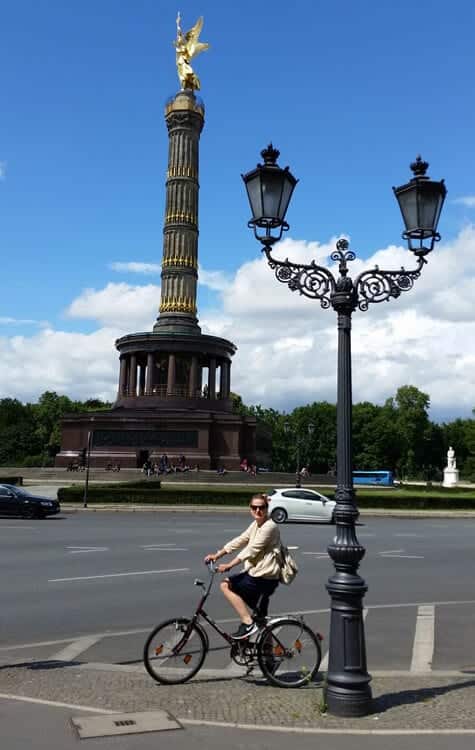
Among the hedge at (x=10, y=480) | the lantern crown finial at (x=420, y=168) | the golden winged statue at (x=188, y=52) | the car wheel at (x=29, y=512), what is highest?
the golden winged statue at (x=188, y=52)

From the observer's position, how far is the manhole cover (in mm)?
5750

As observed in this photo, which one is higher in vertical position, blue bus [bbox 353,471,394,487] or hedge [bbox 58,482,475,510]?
blue bus [bbox 353,471,394,487]

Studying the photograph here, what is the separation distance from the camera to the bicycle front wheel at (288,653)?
7094mm

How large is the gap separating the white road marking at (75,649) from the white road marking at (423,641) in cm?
368

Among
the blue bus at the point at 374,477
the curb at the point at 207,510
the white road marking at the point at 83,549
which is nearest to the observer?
the white road marking at the point at 83,549

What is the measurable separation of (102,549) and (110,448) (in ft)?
135

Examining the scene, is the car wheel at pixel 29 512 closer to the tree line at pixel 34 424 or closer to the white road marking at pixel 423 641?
the white road marking at pixel 423 641

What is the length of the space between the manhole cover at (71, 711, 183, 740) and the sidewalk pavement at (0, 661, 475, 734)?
0.52 feet

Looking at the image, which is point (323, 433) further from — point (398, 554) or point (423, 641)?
point (423, 641)

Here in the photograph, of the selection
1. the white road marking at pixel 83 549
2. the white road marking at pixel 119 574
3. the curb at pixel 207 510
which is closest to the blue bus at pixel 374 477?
the curb at pixel 207 510

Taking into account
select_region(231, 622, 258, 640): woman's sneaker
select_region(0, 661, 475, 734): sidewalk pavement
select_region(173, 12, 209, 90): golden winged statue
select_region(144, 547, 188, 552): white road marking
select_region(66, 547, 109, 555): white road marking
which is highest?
select_region(173, 12, 209, 90): golden winged statue

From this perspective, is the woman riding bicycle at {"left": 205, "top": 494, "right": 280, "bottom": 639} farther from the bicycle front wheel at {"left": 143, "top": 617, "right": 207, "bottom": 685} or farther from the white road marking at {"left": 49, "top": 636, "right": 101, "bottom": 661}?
the white road marking at {"left": 49, "top": 636, "right": 101, "bottom": 661}

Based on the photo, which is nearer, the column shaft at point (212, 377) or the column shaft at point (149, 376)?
the column shaft at point (149, 376)

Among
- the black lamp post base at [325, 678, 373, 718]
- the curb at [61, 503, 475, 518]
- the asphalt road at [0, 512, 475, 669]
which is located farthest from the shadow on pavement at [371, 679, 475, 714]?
the curb at [61, 503, 475, 518]
